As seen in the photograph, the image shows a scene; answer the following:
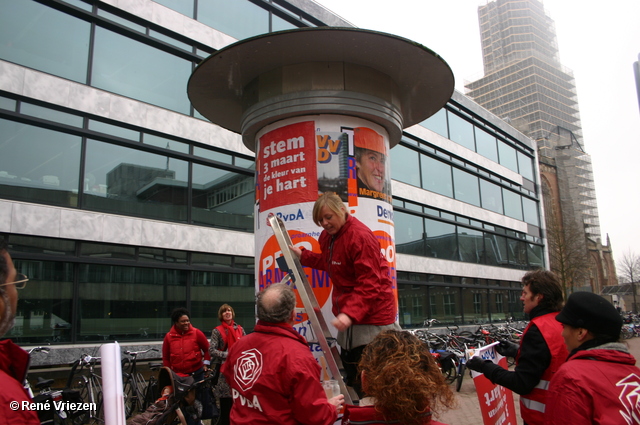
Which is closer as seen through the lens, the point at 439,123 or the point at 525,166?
the point at 439,123

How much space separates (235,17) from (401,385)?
627 inches

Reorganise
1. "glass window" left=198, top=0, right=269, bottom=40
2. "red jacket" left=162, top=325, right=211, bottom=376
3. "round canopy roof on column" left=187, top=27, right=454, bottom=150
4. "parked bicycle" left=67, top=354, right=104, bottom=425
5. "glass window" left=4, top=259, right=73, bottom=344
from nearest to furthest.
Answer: "round canopy roof on column" left=187, top=27, right=454, bottom=150 < "red jacket" left=162, top=325, right=211, bottom=376 < "parked bicycle" left=67, top=354, right=104, bottom=425 < "glass window" left=4, top=259, right=73, bottom=344 < "glass window" left=198, top=0, right=269, bottom=40

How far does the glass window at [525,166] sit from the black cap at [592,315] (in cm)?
3220

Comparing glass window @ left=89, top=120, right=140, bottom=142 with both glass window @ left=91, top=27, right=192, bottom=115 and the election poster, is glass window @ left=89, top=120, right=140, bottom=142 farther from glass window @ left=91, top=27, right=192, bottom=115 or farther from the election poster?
the election poster

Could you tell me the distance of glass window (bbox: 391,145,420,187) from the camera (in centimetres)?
2148

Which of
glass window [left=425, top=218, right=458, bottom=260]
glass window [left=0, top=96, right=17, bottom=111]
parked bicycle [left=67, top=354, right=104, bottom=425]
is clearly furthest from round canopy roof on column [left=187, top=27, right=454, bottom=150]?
glass window [left=425, top=218, right=458, bottom=260]

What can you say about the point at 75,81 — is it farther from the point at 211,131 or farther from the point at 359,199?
the point at 359,199

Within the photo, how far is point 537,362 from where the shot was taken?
9.44ft

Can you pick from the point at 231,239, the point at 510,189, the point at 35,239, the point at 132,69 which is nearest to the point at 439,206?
the point at 510,189

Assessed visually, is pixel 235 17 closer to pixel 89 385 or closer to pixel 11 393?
pixel 89 385

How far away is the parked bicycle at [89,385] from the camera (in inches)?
282

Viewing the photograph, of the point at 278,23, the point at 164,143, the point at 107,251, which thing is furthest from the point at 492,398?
the point at 278,23

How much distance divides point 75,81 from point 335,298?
11028mm

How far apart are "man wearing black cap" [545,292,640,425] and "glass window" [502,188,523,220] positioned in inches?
1128
